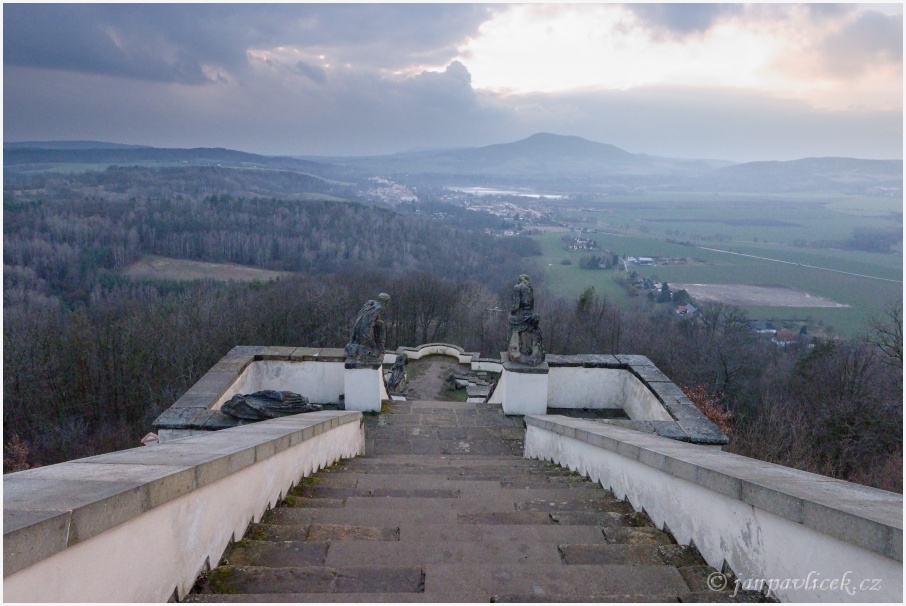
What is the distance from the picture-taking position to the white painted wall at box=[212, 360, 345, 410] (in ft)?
33.4

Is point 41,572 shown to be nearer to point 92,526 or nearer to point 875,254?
point 92,526

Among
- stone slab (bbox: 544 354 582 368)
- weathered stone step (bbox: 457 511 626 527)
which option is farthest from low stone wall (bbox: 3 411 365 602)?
stone slab (bbox: 544 354 582 368)

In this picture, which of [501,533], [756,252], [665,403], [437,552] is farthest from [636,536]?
[756,252]

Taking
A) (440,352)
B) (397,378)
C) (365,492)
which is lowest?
(440,352)

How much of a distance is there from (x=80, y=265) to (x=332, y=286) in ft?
119

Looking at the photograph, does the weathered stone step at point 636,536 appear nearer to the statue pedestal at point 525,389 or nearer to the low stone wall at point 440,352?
the statue pedestal at point 525,389

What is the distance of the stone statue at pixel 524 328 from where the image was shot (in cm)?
935

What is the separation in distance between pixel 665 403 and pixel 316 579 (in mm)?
6650

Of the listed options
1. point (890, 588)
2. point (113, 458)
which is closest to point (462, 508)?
point (113, 458)

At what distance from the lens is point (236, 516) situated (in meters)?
3.48

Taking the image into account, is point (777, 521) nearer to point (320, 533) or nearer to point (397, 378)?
point (320, 533)

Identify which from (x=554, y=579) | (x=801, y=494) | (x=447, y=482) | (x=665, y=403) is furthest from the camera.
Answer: (x=665, y=403)

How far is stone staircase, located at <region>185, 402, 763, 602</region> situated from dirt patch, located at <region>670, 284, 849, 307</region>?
56.0m

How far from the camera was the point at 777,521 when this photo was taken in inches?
108
